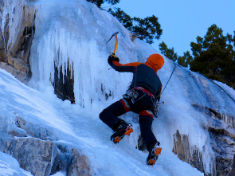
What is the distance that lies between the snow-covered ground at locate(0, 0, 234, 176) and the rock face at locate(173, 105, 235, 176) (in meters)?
0.13

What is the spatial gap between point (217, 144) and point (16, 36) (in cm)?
403

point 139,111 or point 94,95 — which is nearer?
point 139,111

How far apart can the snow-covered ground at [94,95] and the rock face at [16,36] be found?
126 millimetres

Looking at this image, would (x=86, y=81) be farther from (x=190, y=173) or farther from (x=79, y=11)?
(x=190, y=173)

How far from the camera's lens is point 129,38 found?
7.71 m

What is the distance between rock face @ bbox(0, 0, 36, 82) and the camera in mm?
5617

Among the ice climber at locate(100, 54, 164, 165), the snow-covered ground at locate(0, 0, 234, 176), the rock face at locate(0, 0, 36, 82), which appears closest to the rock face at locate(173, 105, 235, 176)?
the snow-covered ground at locate(0, 0, 234, 176)

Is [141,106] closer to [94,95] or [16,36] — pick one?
[94,95]

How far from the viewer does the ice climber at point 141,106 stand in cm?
454

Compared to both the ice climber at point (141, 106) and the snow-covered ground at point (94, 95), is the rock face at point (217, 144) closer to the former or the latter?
the snow-covered ground at point (94, 95)

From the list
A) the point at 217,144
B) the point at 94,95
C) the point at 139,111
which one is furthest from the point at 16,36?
the point at 217,144

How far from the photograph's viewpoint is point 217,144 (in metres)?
6.92

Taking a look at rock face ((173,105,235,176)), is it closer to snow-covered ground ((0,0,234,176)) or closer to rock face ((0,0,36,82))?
snow-covered ground ((0,0,234,176))

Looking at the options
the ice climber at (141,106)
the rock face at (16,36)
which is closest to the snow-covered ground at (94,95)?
the rock face at (16,36)
